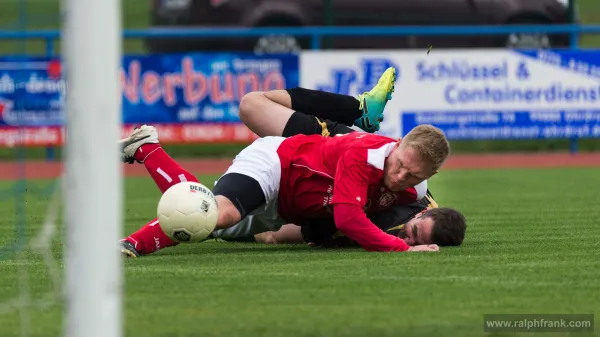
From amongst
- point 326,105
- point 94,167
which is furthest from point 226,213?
point 94,167

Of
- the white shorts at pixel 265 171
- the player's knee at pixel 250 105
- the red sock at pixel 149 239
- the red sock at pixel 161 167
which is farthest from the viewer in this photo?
the player's knee at pixel 250 105

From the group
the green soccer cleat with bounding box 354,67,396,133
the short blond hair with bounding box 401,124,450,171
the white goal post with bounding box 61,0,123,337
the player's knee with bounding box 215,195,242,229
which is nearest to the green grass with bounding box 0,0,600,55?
the green soccer cleat with bounding box 354,67,396,133

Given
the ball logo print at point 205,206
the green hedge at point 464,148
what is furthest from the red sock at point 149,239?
the green hedge at point 464,148

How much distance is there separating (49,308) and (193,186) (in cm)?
183

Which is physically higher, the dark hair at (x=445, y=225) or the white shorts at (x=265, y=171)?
the white shorts at (x=265, y=171)

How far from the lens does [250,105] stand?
7.88m

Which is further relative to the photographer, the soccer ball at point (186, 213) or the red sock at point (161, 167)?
the red sock at point (161, 167)

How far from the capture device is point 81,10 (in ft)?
12.1

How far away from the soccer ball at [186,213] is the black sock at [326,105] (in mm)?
1438

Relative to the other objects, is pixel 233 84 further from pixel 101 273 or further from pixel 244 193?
pixel 101 273

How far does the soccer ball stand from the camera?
668 centimetres

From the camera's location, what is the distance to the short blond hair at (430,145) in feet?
21.7

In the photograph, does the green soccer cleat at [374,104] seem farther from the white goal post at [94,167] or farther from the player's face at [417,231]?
the white goal post at [94,167]

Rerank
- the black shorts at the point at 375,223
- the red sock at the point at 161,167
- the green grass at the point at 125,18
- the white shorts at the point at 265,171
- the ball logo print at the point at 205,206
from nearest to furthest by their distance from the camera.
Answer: the ball logo print at the point at 205,206 → the white shorts at the point at 265,171 → the black shorts at the point at 375,223 → the red sock at the point at 161,167 → the green grass at the point at 125,18
